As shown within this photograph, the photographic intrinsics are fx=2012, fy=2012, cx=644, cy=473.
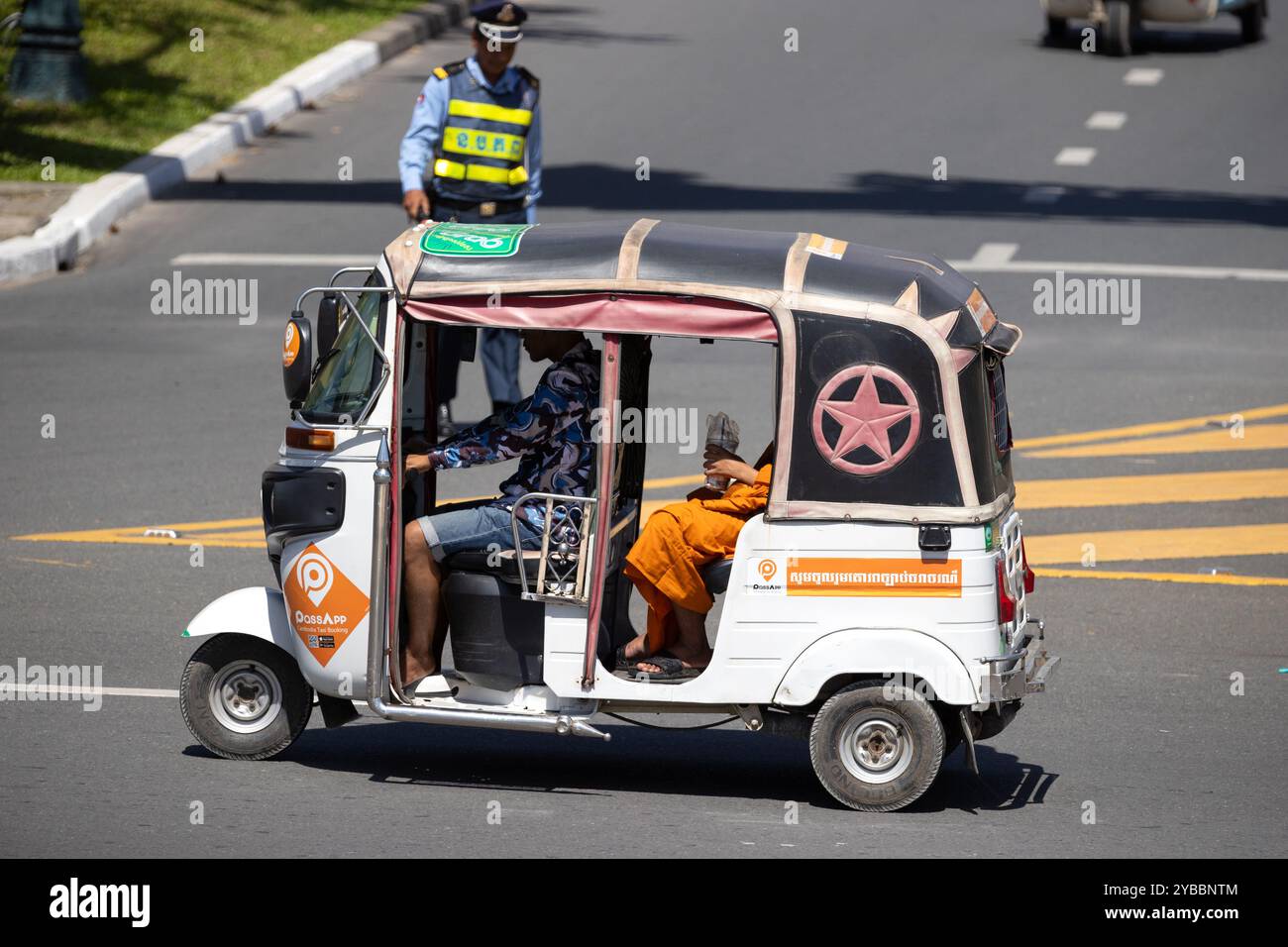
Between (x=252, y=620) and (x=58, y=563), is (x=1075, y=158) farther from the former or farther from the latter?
(x=252, y=620)

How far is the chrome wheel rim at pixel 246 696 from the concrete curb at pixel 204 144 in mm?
9532

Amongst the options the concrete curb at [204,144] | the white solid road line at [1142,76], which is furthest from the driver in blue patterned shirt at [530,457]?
the white solid road line at [1142,76]

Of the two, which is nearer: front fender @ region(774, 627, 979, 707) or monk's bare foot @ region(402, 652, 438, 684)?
front fender @ region(774, 627, 979, 707)

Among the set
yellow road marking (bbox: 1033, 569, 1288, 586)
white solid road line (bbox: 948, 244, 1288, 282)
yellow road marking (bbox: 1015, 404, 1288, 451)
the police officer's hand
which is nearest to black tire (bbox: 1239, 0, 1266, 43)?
white solid road line (bbox: 948, 244, 1288, 282)

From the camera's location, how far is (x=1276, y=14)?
26.2 meters

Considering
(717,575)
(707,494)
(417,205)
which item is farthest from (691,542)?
(417,205)

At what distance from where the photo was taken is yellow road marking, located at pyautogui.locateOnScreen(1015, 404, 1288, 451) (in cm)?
1286

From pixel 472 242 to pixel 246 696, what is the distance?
1.90 meters

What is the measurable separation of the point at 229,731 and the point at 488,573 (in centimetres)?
114

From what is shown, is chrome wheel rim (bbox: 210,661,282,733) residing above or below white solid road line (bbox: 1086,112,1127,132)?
below

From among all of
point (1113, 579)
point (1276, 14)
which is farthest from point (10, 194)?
point (1276, 14)

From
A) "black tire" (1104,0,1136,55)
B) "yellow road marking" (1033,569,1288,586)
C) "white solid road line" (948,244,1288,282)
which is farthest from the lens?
"black tire" (1104,0,1136,55)

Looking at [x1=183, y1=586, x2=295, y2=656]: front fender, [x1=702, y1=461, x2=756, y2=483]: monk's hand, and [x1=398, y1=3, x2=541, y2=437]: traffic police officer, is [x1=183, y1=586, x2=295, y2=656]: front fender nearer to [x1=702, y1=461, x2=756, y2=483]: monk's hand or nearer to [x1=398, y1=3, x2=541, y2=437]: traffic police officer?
[x1=702, y1=461, x2=756, y2=483]: monk's hand

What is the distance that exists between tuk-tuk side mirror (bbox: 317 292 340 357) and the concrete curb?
31.4ft
